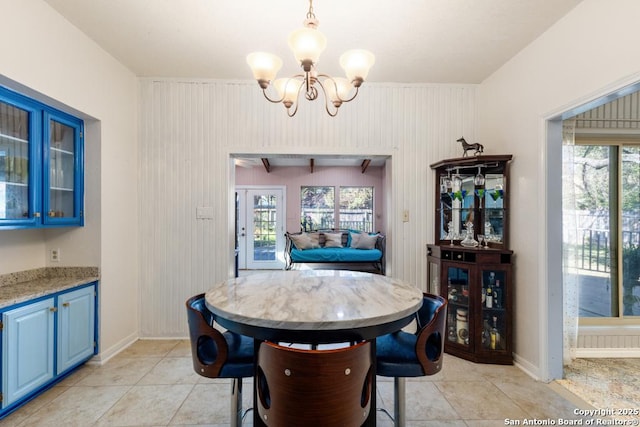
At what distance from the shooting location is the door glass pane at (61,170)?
2.31 meters

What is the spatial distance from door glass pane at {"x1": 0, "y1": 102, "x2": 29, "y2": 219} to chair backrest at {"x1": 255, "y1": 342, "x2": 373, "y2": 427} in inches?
84.4

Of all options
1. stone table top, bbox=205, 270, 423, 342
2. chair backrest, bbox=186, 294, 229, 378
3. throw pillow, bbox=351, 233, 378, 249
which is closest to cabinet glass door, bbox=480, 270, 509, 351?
stone table top, bbox=205, 270, 423, 342

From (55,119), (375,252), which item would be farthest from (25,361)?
(375,252)

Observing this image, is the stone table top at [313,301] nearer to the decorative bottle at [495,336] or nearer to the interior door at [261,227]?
the decorative bottle at [495,336]

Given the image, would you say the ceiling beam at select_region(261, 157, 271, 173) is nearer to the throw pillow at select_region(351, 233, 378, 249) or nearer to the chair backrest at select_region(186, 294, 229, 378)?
the throw pillow at select_region(351, 233, 378, 249)

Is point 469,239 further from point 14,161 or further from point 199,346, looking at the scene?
point 14,161

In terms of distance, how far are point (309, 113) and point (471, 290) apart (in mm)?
2361

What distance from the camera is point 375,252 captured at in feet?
21.2

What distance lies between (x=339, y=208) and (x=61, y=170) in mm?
5940

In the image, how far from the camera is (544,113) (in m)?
2.32

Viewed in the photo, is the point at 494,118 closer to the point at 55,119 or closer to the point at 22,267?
the point at 55,119

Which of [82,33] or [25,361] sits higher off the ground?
[82,33]

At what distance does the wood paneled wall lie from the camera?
309 cm

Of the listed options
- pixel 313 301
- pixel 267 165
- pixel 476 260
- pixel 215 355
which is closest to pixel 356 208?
pixel 267 165
